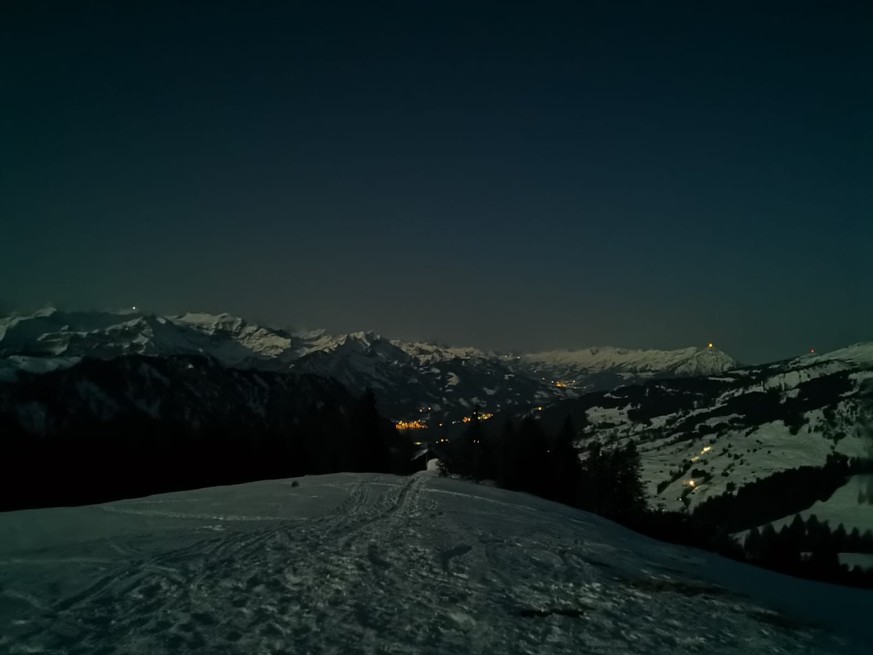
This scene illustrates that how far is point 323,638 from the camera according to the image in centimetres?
867

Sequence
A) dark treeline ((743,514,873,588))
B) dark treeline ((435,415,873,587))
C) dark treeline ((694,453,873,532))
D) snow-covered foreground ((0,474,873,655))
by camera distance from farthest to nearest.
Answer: dark treeline ((694,453,873,532)) < dark treeline ((435,415,873,587)) < dark treeline ((743,514,873,588)) < snow-covered foreground ((0,474,873,655))

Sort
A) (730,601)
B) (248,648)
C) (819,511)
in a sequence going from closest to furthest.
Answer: (248,648) → (730,601) → (819,511)

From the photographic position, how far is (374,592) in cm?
1103

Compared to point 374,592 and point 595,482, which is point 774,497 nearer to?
point 595,482

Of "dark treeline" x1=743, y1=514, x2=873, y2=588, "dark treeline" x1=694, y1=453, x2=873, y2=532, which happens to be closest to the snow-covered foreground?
"dark treeline" x1=743, y1=514, x2=873, y2=588

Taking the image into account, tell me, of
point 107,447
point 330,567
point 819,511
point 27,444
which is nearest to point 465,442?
point 107,447

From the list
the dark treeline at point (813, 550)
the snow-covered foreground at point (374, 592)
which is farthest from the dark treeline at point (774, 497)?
the snow-covered foreground at point (374, 592)

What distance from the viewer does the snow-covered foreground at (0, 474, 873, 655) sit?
8812 millimetres

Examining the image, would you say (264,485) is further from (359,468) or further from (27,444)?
(27,444)

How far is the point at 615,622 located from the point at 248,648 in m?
6.46

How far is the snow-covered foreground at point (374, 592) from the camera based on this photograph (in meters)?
8.81

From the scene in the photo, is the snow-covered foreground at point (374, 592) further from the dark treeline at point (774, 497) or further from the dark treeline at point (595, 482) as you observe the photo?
the dark treeline at point (774, 497)

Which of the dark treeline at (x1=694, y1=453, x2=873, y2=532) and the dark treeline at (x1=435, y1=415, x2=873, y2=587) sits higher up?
the dark treeline at (x1=435, y1=415, x2=873, y2=587)

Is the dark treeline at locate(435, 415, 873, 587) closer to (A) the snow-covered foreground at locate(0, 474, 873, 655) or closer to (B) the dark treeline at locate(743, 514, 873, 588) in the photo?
(B) the dark treeline at locate(743, 514, 873, 588)
